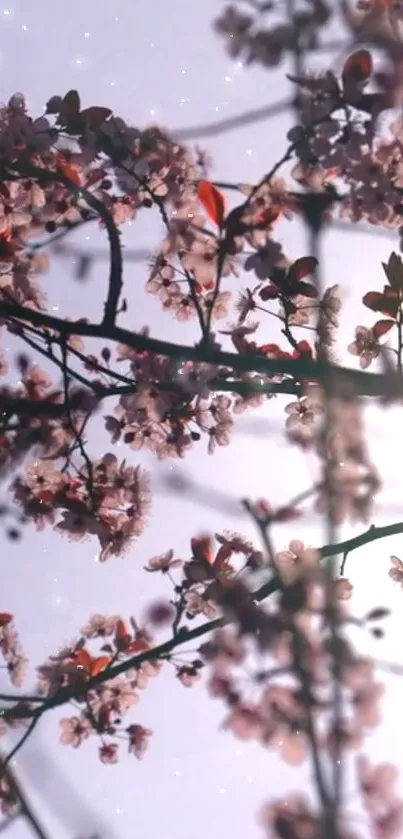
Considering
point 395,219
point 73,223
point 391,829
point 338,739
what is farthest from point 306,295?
point 338,739

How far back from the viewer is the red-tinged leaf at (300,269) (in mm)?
4281

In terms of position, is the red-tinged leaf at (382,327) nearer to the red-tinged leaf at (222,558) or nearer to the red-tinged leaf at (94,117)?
the red-tinged leaf at (222,558)

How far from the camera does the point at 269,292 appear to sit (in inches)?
177

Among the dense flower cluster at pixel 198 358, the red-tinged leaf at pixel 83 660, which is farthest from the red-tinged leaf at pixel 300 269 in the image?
the red-tinged leaf at pixel 83 660

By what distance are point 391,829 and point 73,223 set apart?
317 cm

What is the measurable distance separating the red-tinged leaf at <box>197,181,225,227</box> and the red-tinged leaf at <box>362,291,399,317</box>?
864 mm

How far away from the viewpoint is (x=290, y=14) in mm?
2807

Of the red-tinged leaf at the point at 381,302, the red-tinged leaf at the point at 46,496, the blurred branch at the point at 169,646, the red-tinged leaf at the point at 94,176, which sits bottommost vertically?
the blurred branch at the point at 169,646

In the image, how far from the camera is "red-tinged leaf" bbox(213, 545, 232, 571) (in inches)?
190

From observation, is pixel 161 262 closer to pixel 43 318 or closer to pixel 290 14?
pixel 43 318

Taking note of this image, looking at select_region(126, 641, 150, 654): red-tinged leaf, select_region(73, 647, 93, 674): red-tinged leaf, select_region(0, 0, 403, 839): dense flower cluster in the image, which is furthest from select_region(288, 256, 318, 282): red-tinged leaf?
select_region(73, 647, 93, 674): red-tinged leaf

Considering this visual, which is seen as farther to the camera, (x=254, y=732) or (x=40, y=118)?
(x=40, y=118)

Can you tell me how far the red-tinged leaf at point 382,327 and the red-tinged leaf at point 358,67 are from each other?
1140mm

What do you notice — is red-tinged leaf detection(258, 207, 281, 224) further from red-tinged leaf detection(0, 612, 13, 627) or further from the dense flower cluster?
red-tinged leaf detection(0, 612, 13, 627)
